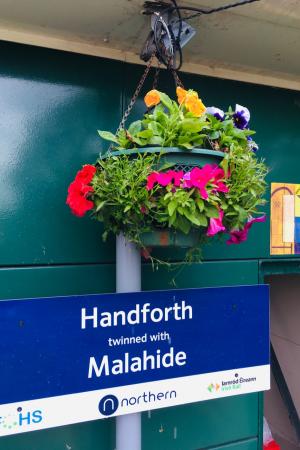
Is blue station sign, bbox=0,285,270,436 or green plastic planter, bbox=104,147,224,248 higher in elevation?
green plastic planter, bbox=104,147,224,248

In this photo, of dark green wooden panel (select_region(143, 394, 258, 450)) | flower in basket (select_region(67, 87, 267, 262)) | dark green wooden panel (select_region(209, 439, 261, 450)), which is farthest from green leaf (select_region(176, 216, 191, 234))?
dark green wooden panel (select_region(209, 439, 261, 450))

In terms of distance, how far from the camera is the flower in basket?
52.6 inches

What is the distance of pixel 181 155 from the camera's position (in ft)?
4.59

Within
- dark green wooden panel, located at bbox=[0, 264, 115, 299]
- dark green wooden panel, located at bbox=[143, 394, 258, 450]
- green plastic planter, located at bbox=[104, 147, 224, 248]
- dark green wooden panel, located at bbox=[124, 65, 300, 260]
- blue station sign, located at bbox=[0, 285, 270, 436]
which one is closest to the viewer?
green plastic planter, located at bbox=[104, 147, 224, 248]

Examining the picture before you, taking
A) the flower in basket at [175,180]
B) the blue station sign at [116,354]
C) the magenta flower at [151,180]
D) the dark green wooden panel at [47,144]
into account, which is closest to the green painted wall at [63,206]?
the dark green wooden panel at [47,144]

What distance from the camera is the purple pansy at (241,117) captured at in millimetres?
1604

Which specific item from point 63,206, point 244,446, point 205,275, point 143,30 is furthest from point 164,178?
point 244,446

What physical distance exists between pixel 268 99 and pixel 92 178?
52.0 inches

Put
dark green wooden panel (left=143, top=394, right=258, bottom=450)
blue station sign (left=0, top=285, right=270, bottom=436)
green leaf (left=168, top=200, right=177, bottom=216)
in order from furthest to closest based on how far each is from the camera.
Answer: dark green wooden panel (left=143, top=394, right=258, bottom=450) → blue station sign (left=0, top=285, right=270, bottom=436) → green leaf (left=168, top=200, right=177, bottom=216)

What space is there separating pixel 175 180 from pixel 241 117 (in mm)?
461

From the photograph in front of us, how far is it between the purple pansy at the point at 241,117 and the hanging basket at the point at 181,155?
0.26 m

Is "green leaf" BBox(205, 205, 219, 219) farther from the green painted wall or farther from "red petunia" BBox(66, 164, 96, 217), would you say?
the green painted wall

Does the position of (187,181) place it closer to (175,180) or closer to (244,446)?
(175,180)

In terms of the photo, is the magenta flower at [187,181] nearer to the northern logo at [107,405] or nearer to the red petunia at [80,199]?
the red petunia at [80,199]
